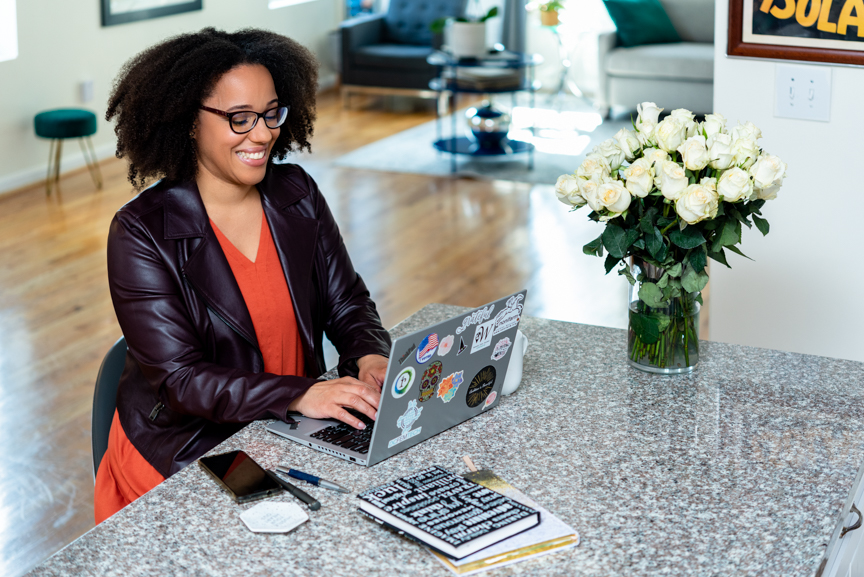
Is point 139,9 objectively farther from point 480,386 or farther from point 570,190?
point 480,386

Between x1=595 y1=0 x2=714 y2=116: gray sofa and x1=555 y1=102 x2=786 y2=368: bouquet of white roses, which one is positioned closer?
x1=555 y1=102 x2=786 y2=368: bouquet of white roses

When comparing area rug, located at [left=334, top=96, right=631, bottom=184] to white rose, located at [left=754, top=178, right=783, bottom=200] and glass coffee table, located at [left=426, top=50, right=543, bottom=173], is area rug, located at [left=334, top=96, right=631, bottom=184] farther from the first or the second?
white rose, located at [left=754, top=178, right=783, bottom=200]

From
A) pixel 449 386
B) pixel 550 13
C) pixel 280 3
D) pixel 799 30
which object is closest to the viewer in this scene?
pixel 449 386

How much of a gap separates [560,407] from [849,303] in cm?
136

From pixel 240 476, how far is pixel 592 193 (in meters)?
0.68

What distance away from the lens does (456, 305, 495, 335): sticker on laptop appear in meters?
1.34

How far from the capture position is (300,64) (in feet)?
6.17

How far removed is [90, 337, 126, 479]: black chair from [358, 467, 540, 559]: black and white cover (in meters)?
0.69

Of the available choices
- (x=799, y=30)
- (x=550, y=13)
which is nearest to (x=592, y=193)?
(x=799, y=30)

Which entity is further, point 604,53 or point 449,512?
point 604,53

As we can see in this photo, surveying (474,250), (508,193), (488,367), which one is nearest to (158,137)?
(488,367)

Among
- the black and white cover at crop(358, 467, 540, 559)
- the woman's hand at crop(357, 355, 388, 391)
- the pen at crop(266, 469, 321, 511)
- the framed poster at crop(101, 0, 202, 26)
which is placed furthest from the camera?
the framed poster at crop(101, 0, 202, 26)

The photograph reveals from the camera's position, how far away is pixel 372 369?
171 centimetres

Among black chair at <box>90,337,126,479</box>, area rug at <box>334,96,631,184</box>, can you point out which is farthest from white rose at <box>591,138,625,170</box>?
area rug at <box>334,96,631,184</box>
